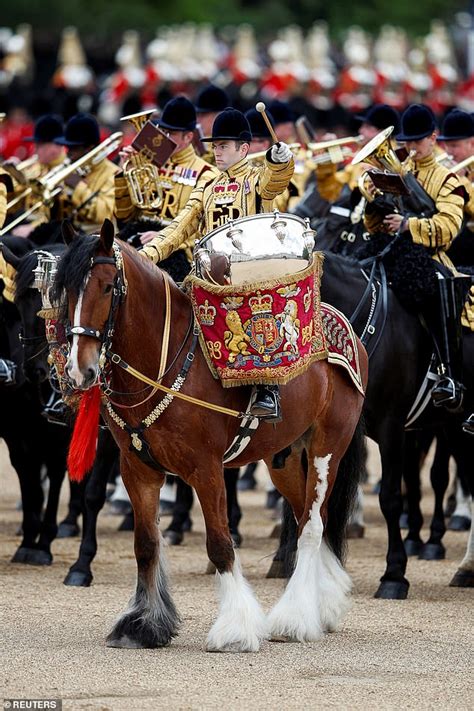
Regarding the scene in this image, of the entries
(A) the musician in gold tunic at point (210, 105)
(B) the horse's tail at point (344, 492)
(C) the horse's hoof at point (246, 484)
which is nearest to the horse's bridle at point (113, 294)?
(B) the horse's tail at point (344, 492)

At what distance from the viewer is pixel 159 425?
7.80 metres

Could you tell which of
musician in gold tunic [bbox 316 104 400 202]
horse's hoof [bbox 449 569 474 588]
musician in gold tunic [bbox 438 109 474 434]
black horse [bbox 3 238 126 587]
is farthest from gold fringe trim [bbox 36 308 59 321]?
musician in gold tunic [bbox 316 104 400 202]

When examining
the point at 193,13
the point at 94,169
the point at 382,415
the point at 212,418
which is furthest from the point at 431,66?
the point at 212,418

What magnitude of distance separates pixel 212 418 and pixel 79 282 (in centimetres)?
98

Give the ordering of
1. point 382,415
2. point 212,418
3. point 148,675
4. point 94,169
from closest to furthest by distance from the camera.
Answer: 1. point 148,675
2. point 212,418
3. point 382,415
4. point 94,169

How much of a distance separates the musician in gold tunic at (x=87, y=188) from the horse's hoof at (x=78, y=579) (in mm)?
3012

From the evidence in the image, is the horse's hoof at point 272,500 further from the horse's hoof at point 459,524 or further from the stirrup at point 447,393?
the stirrup at point 447,393

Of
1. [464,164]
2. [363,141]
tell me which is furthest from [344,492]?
[363,141]

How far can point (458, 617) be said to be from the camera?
29.8 feet

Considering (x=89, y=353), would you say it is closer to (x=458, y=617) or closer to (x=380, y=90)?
(x=458, y=617)

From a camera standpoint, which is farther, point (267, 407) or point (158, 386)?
point (267, 407)

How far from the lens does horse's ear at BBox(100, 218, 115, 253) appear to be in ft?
24.4

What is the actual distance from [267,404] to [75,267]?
120 centimetres

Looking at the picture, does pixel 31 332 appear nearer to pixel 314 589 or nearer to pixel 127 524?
pixel 314 589
